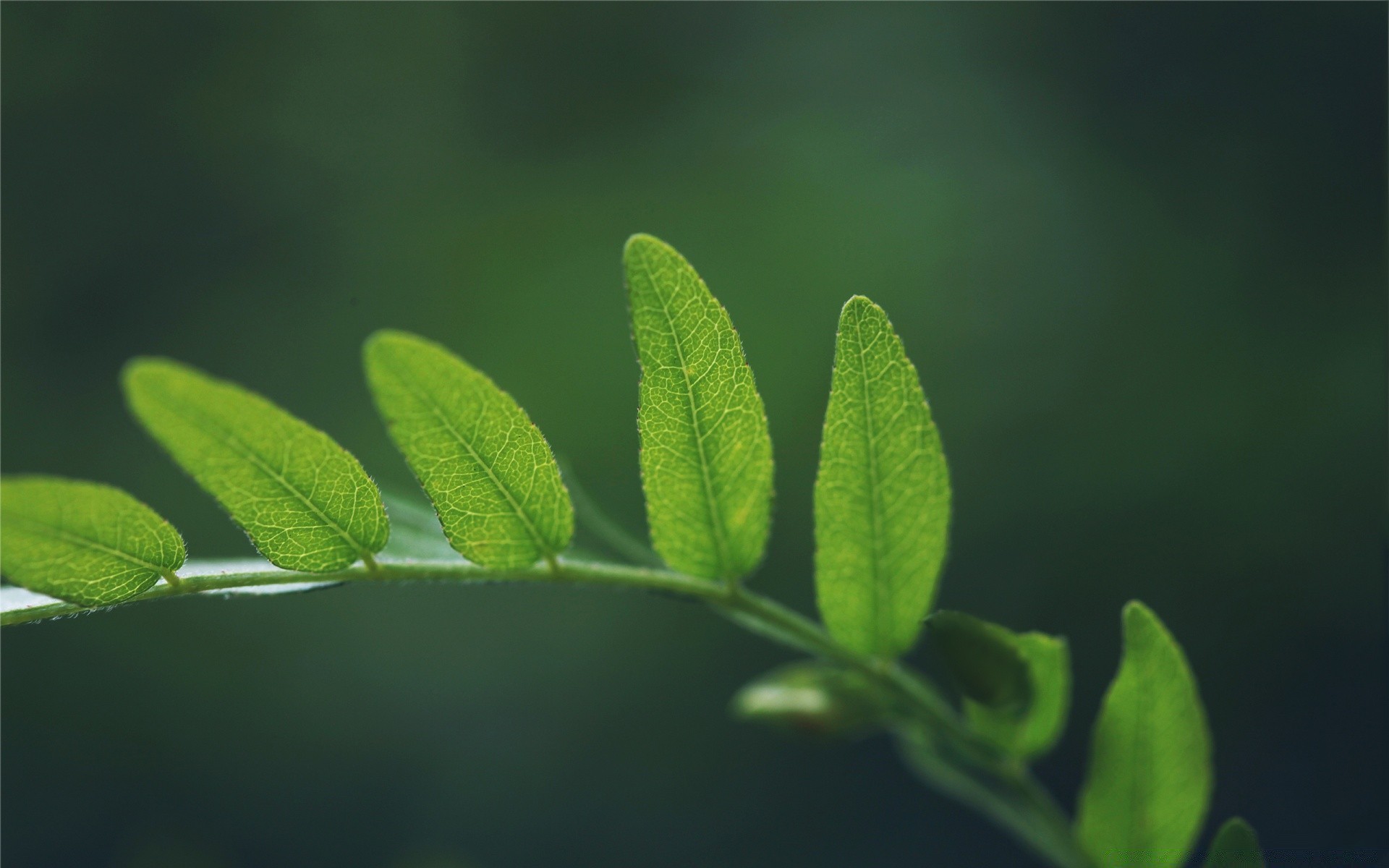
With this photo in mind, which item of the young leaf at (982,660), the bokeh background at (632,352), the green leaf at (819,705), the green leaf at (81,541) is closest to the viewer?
the green leaf at (81,541)

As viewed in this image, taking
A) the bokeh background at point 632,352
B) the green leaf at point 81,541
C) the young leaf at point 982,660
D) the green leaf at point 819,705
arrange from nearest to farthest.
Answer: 1. the green leaf at point 81,541
2. the young leaf at point 982,660
3. the green leaf at point 819,705
4. the bokeh background at point 632,352

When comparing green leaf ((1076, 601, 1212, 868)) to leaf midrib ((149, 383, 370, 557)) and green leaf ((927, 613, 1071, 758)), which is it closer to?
green leaf ((927, 613, 1071, 758))

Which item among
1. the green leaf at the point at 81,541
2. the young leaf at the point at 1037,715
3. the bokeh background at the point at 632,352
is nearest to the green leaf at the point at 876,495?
the young leaf at the point at 1037,715

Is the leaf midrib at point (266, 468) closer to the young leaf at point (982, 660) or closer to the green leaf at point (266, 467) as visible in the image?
the green leaf at point (266, 467)

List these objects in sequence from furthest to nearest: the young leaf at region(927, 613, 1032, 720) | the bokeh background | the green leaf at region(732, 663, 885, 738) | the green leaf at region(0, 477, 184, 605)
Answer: the bokeh background
the green leaf at region(732, 663, 885, 738)
the young leaf at region(927, 613, 1032, 720)
the green leaf at region(0, 477, 184, 605)

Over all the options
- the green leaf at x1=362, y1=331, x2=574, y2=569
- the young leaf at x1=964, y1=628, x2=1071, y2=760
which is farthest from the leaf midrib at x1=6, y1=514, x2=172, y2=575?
the young leaf at x1=964, y1=628, x2=1071, y2=760

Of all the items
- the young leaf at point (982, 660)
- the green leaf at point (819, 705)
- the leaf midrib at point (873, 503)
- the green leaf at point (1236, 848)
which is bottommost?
the green leaf at point (1236, 848)

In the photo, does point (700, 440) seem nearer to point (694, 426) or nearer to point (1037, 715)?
point (694, 426)

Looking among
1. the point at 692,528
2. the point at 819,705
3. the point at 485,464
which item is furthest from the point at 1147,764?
the point at 485,464
